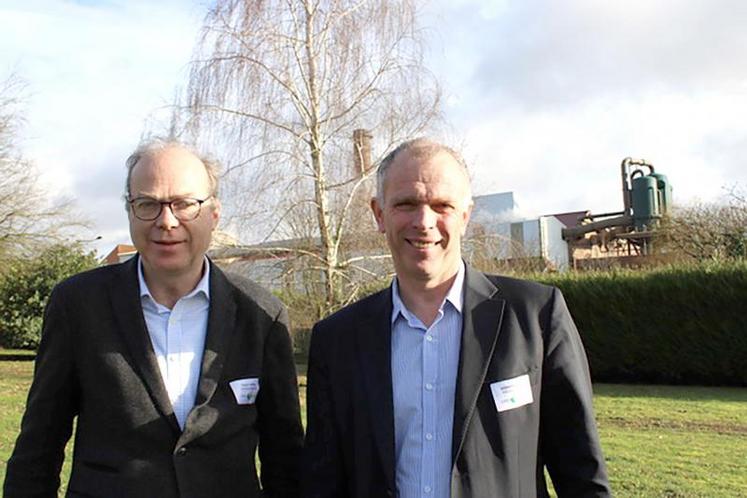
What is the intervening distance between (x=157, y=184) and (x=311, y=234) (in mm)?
11948

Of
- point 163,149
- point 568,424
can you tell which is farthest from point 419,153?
point 568,424

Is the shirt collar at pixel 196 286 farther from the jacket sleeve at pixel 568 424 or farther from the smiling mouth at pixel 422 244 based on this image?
the jacket sleeve at pixel 568 424

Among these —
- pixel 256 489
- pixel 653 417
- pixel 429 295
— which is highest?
pixel 429 295

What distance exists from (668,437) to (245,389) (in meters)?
8.14

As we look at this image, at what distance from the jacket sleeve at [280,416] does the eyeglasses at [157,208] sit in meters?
0.53

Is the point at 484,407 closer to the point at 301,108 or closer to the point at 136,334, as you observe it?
the point at 136,334

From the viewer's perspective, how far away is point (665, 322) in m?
17.3

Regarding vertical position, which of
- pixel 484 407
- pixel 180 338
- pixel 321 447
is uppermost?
pixel 180 338

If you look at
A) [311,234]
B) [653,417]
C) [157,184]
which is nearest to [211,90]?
[311,234]

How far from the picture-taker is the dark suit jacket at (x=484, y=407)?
7.59 feet

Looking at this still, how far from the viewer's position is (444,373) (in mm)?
2412

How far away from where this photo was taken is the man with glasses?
2.46 m

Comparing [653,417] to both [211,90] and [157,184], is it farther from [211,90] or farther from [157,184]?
[157,184]

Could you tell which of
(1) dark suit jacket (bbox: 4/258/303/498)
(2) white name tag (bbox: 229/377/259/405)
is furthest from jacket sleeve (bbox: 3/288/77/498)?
(2) white name tag (bbox: 229/377/259/405)
